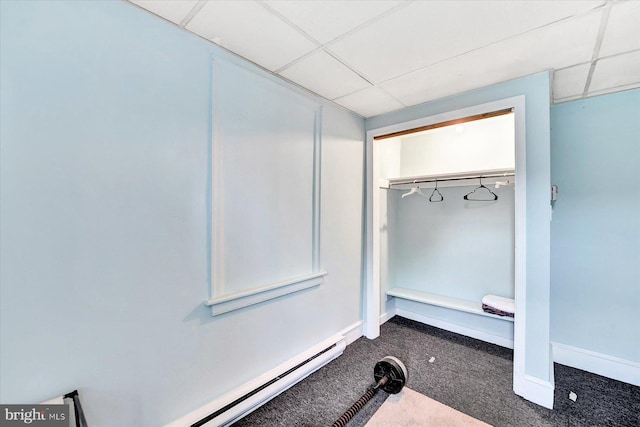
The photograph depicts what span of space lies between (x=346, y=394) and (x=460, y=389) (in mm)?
917

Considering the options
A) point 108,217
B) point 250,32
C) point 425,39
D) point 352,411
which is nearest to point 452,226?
point 425,39

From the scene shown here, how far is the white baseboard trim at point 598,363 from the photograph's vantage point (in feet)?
7.07

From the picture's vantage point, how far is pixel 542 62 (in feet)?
5.90

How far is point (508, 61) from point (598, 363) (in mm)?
2684

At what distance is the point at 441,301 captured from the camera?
299cm

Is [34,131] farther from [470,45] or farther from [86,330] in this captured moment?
[470,45]

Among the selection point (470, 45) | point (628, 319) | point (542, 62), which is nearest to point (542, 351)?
point (628, 319)

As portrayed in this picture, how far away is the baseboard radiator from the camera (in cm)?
155

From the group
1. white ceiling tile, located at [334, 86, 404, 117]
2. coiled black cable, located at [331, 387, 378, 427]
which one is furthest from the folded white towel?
white ceiling tile, located at [334, 86, 404, 117]

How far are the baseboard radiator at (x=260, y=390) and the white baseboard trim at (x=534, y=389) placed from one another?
1.44 m

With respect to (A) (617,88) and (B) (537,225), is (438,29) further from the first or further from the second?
Answer: (A) (617,88)

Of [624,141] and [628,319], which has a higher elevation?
[624,141]

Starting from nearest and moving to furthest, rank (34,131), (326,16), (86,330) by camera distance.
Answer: (34,131) < (86,330) < (326,16)

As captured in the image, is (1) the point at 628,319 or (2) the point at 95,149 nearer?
(2) the point at 95,149
